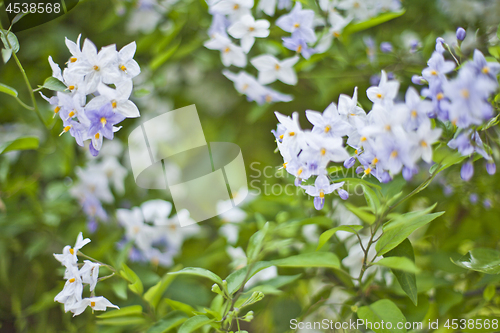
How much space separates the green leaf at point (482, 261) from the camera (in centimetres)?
57

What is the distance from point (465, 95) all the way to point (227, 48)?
22.4 inches

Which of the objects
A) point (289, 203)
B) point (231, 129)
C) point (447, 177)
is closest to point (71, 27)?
point (231, 129)

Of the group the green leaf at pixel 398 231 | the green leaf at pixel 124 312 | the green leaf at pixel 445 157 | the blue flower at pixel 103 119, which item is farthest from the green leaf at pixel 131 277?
the green leaf at pixel 445 157

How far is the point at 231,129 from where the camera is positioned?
4.38 feet

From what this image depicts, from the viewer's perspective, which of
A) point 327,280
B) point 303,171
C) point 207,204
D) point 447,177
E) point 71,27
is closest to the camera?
point 303,171

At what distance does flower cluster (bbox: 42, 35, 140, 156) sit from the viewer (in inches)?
21.0

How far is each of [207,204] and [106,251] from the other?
13.1 inches

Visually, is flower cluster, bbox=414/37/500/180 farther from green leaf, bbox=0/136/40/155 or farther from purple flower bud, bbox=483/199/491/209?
green leaf, bbox=0/136/40/155

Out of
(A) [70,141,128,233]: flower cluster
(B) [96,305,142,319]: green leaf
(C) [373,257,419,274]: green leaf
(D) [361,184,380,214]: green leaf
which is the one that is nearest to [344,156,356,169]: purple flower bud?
(D) [361,184,380,214]: green leaf

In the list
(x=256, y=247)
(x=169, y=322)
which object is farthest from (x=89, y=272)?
(x=256, y=247)

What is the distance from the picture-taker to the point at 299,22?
0.74 metres

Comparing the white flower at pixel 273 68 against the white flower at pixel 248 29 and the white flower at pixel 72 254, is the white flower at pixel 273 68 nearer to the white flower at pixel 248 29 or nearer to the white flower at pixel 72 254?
the white flower at pixel 248 29

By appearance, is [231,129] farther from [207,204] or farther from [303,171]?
[303,171]

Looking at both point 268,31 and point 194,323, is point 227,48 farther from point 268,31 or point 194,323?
point 194,323
